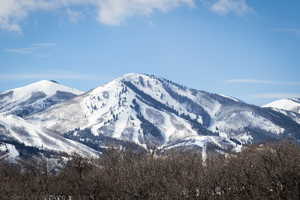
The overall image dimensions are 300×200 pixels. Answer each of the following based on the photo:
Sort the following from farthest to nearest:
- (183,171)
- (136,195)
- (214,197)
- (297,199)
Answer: (183,171) → (136,195) → (214,197) → (297,199)

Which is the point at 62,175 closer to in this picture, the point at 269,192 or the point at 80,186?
the point at 80,186

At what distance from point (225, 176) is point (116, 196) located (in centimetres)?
1912

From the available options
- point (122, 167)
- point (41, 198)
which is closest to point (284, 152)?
point (122, 167)

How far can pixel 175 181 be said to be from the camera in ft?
270

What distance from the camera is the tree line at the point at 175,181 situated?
2874 inches

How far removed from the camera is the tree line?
73.0m

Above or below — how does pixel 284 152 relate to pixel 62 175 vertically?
above

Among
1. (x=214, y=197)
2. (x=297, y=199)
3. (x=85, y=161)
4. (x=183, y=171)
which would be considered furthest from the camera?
(x=85, y=161)

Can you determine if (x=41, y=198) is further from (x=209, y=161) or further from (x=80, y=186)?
(x=209, y=161)

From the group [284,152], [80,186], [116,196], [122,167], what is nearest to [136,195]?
[116,196]

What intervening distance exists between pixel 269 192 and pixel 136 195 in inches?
890

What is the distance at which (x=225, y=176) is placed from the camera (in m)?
82.8

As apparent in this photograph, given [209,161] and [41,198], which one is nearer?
[41,198]

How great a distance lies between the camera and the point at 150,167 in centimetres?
9581
